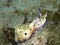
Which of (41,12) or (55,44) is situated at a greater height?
(41,12)

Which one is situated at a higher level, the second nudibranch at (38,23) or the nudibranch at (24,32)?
the second nudibranch at (38,23)

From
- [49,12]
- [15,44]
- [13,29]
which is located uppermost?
[49,12]

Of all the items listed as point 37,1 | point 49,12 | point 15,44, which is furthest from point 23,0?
point 15,44

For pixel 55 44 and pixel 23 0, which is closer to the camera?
pixel 55 44

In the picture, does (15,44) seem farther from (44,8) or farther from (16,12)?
(44,8)

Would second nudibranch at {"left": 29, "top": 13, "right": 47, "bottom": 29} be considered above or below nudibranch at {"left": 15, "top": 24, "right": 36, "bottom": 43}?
above

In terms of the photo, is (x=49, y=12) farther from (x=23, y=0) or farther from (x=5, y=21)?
(x=5, y=21)
